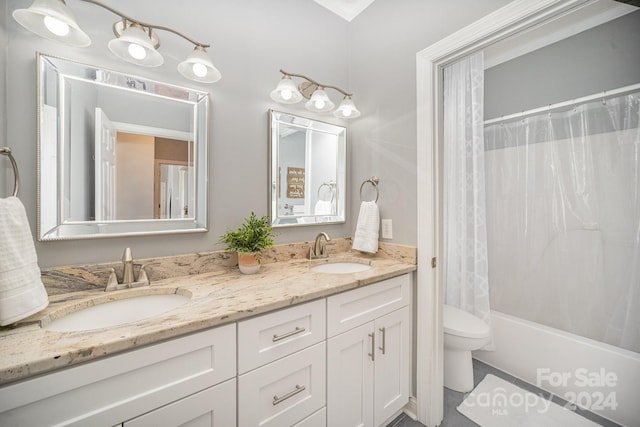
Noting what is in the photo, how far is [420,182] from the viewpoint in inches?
55.0

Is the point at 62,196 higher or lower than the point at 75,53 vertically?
lower

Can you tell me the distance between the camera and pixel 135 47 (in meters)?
0.99

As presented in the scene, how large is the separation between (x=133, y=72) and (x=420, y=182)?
4.85 feet

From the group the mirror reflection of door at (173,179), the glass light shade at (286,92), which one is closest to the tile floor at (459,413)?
the mirror reflection of door at (173,179)

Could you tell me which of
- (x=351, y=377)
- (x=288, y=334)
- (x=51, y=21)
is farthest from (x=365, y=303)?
(x=51, y=21)

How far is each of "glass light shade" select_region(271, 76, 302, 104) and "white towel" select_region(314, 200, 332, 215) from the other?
66cm

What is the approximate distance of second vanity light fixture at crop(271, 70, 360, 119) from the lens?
1346 mm

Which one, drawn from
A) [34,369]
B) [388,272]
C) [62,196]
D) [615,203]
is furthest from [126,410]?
[615,203]

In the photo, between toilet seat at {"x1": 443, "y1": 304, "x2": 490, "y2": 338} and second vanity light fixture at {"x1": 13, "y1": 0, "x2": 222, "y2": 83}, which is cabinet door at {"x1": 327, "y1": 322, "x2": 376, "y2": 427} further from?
second vanity light fixture at {"x1": 13, "y1": 0, "x2": 222, "y2": 83}

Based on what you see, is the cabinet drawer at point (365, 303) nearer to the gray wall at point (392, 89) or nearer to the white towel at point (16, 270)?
the gray wall at point (392, 89)

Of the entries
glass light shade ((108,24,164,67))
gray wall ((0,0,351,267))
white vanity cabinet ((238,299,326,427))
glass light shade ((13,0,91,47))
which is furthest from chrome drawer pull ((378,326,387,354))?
glass light shade ((13,0,91,47))

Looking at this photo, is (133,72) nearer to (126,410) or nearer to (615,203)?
(126,410)

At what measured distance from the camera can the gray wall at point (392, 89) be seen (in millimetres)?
1372

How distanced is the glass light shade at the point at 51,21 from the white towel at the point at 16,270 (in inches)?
22.2
